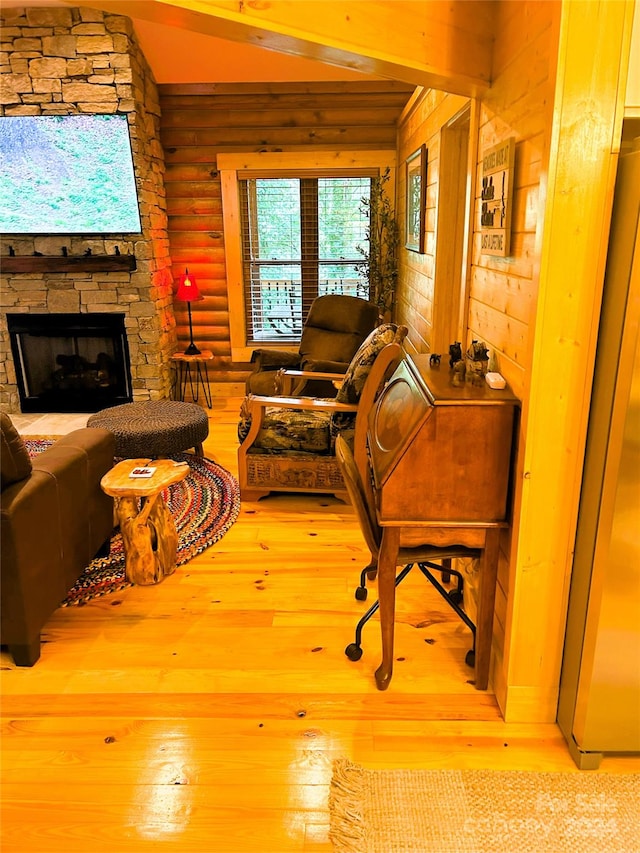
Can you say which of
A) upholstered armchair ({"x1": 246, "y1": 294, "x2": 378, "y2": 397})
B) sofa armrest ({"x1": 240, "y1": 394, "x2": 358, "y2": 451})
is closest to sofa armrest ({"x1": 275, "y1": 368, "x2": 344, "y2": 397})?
upholstered armchair ({"x1": 246, "y1": 294, "x2": 378, "y2": 397})

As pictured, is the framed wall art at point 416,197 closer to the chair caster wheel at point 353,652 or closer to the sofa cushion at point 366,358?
the sofa cushion at point 366,358

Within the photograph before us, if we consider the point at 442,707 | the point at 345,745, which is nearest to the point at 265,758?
the point at 345,745

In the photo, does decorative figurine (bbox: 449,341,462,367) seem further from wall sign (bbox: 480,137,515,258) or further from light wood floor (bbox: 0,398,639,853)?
light wood floor (bbox: 0,398,639,853)

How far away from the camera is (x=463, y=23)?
2.04 m

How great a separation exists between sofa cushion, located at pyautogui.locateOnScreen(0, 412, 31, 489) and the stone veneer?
3.15m

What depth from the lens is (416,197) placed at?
4.20 metres

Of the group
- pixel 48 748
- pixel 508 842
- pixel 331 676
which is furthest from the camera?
pixel 331 676

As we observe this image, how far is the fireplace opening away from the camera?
530cm

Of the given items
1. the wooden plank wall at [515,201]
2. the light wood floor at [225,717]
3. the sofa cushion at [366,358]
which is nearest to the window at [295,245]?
the sofa cushion at [366,358]

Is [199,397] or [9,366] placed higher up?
[9,366]

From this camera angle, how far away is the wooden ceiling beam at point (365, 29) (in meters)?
1.69

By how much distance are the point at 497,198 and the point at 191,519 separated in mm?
2322

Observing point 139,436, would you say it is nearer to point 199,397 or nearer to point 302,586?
point 302,586

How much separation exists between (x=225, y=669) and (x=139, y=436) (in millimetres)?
1834
